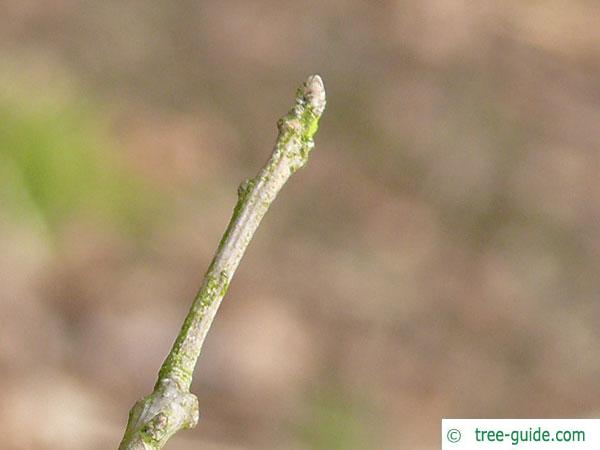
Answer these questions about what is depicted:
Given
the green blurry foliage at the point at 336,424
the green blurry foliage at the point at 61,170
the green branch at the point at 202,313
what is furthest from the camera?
the green blurry foliage at the point at 61,170

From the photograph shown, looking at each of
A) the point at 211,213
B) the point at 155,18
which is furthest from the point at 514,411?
the point at 155,18

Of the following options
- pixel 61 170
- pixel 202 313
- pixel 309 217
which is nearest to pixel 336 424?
pixel 309 217

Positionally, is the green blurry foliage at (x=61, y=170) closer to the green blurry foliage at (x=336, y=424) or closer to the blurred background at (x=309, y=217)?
the blurred background at (x=309, y=217)

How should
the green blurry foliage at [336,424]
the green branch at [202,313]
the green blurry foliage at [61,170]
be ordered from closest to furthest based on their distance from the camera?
the green branch at [202,313] → the green blurry foliage at [336,424] → the green blurry foliage at [61,170]

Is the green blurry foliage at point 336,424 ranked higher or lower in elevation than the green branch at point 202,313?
higher

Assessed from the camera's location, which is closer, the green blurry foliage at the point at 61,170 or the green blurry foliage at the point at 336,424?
the green blurry foliage at the point at 336,424

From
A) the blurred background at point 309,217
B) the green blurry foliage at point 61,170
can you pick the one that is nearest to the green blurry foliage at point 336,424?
the blurred background at point 309,217

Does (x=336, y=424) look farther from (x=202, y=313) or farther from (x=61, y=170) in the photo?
(x=202, y=313)

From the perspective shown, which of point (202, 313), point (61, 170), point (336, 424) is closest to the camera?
point (202, 313)
